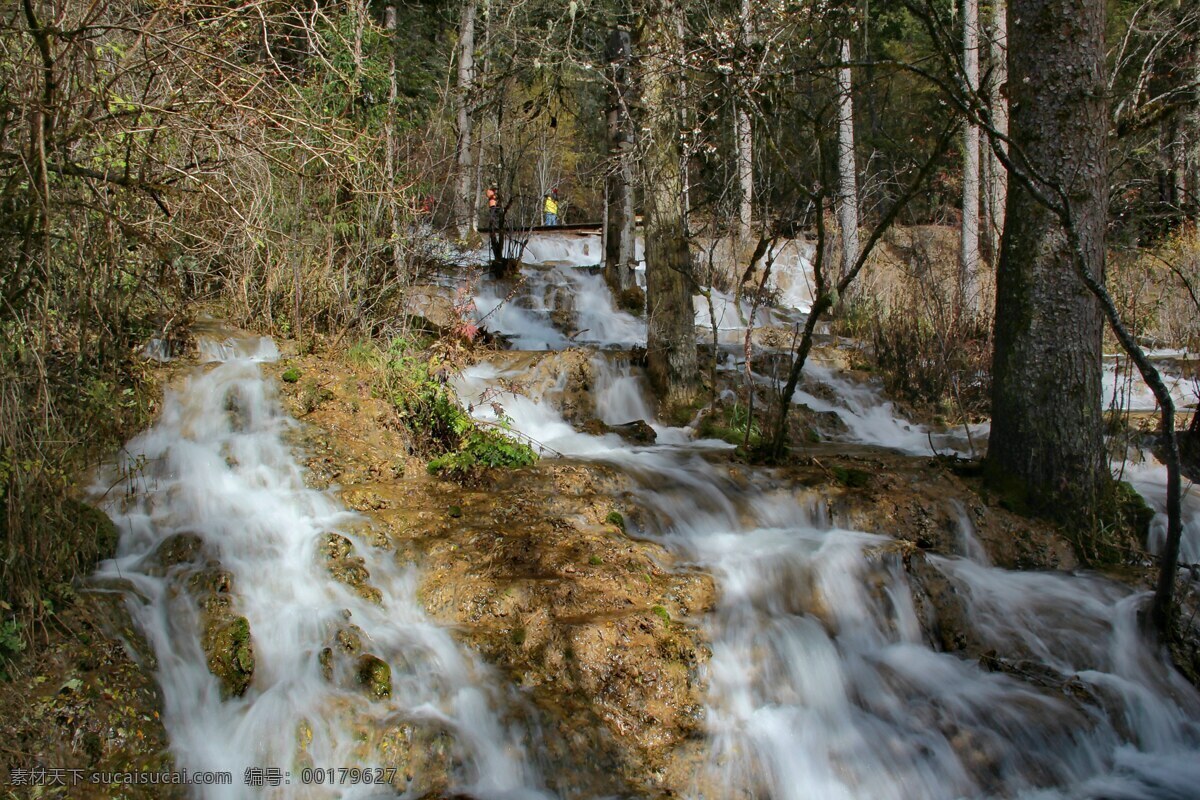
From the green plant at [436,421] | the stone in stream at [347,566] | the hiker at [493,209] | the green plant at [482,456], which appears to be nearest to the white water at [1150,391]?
the green plant at [482,456]

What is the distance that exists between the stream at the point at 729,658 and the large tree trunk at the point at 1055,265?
2.55 feet

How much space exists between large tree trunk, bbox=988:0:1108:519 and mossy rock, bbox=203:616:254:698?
5440mm

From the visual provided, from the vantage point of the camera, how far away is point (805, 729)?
4402 millimetres

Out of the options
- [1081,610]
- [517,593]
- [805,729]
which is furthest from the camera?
[1081,610]

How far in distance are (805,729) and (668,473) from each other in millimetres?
2760

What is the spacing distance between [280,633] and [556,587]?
1.49 m

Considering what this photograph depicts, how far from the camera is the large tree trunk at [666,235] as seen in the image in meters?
7.82

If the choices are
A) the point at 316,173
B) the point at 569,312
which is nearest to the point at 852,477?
the point at 316,173

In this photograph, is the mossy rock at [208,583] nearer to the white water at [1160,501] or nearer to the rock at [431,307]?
the rock at [431,307]

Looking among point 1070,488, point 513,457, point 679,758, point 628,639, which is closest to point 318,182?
point 513,457

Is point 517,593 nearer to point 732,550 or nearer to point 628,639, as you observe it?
point 628,639

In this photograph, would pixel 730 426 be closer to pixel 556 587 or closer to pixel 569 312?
pixel 556 587

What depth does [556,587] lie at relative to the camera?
4781 millimetres

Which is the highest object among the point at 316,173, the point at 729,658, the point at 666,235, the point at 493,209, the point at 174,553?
the point at 493,209
